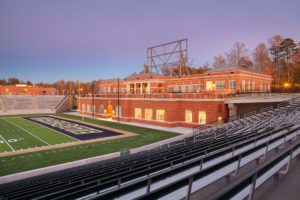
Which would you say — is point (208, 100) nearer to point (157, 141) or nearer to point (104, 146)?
point (157, 141)

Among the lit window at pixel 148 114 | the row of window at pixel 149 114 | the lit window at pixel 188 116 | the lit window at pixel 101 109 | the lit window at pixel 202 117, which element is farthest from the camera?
the lit window at pixel 101 109

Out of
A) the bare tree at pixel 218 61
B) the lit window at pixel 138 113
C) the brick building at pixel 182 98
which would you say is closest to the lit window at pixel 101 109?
the brick building at pixel 182 98

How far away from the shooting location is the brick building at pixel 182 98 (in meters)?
33.1

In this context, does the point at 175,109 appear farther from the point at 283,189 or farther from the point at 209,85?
the point at 283,189

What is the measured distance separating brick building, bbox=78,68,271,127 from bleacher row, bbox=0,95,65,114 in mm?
31777

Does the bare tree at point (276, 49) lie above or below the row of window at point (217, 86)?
above

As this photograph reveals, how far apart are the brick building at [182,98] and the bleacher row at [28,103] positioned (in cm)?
3178

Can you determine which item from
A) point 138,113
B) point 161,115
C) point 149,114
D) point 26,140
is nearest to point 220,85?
point 161,115

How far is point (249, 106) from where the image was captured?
111 feet

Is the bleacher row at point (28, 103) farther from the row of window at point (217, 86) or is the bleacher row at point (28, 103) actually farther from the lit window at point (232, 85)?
the lit window at point (232, 85)

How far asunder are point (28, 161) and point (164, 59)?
36.8 meters

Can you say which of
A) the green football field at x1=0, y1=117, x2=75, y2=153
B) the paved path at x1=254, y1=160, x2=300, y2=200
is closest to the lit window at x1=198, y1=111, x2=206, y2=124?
the green football field at x1=0, y1=117, x2=75, y2=153

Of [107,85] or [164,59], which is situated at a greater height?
[164,59]

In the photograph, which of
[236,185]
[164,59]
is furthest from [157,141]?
[164,59]
